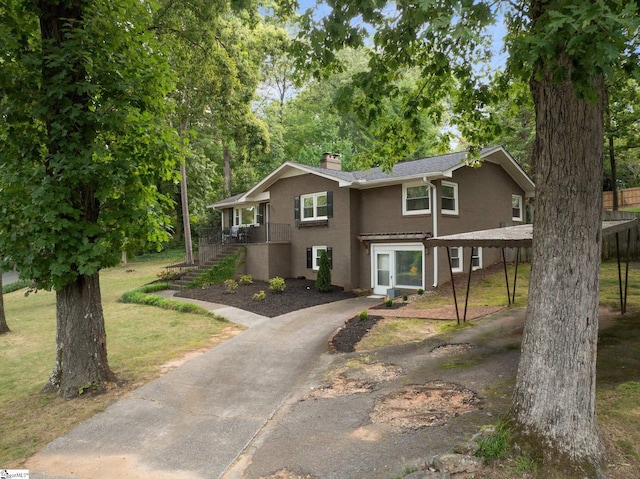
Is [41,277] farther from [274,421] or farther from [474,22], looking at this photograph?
[474,22]

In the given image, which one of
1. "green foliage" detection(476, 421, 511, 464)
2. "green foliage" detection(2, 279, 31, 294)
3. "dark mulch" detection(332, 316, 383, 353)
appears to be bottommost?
"green foliage" detection(2, 279, 31, 294)

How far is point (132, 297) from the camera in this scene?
17.2 meters

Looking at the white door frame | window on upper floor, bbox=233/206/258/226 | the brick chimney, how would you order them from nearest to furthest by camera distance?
the white door frame < the brick chimney < window on upper floor, bbox=233/206/258/226

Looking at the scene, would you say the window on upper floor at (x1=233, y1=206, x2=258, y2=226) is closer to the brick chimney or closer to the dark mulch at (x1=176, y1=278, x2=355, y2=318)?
the brick chimney

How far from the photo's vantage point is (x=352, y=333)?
10.0 meters

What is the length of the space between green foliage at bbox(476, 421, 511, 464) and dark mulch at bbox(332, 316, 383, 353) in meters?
4.77

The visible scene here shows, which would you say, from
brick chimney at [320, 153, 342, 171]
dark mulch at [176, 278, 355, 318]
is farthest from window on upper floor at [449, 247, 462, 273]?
brick chimney at [320, 153, 342, 171]

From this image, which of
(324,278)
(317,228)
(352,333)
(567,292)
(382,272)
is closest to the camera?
(567,292)

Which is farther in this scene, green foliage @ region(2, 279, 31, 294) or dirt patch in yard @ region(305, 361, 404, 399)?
green foliage @ region(2, 279, 31, 294)

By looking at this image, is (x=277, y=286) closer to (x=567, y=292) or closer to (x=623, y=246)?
(x=567, y=292)

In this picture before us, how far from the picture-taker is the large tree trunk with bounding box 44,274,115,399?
6.50 metres

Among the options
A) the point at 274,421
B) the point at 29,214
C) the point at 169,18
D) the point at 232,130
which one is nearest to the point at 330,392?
the point at 274,421

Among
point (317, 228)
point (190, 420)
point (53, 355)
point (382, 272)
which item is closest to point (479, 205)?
point (382, 272)

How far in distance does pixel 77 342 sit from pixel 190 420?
7.99ft
